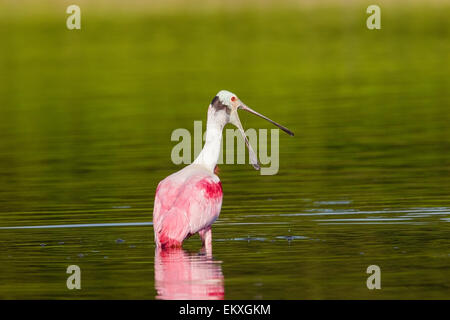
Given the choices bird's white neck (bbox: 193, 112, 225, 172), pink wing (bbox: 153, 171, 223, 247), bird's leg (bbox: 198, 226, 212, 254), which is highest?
bird's white neck (bbox: 193, 112, 225, 172)

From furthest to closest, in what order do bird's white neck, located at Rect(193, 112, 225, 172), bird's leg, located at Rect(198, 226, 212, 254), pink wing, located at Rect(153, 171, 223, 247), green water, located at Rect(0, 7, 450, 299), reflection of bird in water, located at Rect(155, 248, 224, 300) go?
bird's white neck, located at Rect(193, 112, 225, 172)
bird's leg, located at Rect(198, 226, 212, 254)
pink wing, located at Rect(153, 171, 223, 247)
green water, located at Rect(0, 7, 450, 299)
reflection of bird in water, located at Rect(155, 248, 224, 300)

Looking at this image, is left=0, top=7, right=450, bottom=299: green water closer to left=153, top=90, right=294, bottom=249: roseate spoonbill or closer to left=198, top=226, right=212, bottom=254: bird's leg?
left=198, top=226, right=212, bottom=254: bird's leg

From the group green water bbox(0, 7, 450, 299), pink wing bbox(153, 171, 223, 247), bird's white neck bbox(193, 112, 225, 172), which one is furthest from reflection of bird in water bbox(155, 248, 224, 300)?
bird's white neck bbox(193, 112, 225, 172)

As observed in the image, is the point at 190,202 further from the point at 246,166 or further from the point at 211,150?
the point at 246,166

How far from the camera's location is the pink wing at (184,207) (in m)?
14.2

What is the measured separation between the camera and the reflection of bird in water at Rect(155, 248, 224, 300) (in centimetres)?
1206

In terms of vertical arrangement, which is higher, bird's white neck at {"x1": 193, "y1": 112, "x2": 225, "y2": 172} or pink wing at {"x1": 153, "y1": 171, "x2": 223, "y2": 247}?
bird's white neck at {"x1": 193, "y1": 112, "x2": 225, "y2": 172}

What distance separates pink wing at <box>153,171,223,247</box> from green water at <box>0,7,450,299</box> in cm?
31

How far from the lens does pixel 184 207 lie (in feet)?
47.6

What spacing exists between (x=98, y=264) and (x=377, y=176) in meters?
7.46

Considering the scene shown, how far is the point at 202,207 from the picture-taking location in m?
14.6

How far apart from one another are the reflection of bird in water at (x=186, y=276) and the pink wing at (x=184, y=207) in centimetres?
20

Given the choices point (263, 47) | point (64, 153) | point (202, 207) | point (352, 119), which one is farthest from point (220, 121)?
point (263, 47)

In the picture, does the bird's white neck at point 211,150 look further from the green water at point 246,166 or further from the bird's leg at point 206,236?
the bird's leg at point 206,236
